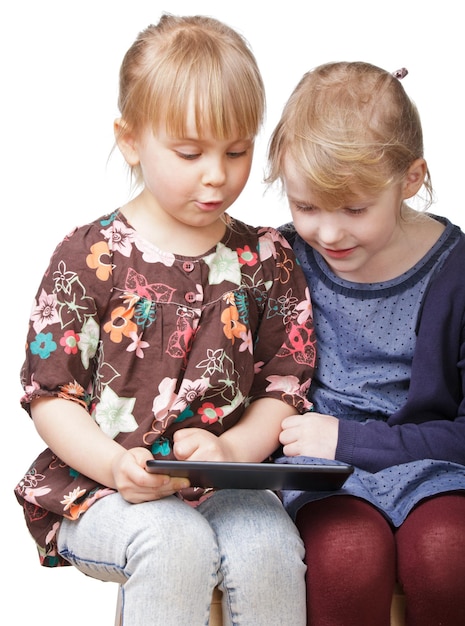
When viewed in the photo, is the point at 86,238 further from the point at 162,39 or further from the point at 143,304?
the point at 162,39

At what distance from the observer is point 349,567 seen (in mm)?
1746

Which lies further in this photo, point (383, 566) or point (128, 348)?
point (128, 348)

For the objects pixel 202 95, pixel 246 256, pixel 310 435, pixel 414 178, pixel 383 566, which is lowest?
pixel 383 566

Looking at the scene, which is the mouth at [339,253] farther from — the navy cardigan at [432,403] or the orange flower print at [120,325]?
the orange flower print at [120,325]

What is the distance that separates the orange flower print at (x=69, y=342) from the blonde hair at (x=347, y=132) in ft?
1.35

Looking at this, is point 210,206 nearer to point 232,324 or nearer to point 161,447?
point 232,324

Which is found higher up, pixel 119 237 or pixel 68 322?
pixel 119 237

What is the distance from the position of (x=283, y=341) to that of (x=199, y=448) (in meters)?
0.28

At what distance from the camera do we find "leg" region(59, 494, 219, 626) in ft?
5.56

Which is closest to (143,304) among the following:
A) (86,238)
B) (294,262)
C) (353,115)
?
(86,238)

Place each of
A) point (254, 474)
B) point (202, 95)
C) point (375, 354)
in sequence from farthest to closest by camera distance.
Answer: point (375, 354), point (202, 95), point (254, 474)

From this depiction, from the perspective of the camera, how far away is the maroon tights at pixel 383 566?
1737 mm

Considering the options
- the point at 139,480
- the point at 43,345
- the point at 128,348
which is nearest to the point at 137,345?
the point at 128,348

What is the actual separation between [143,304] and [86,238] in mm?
137
